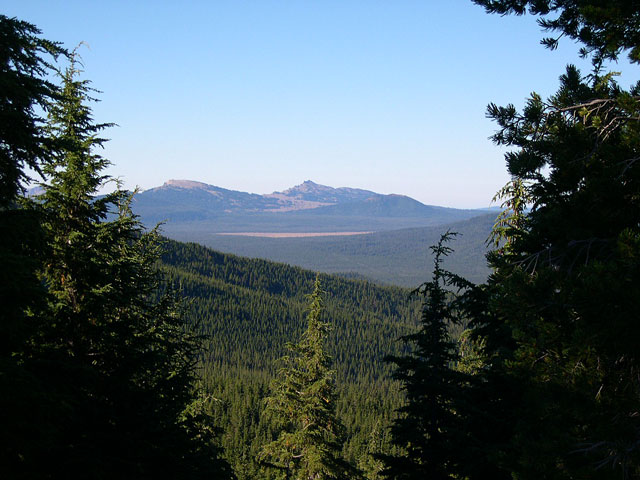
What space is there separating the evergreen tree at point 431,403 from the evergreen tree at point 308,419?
545cm

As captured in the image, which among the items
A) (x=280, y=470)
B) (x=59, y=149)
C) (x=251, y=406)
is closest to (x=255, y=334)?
(x=251, y=406)

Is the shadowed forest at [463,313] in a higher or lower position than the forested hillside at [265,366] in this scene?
higher

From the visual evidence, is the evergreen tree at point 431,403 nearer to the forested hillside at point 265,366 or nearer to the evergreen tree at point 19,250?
the evergreen tree at point 19,250

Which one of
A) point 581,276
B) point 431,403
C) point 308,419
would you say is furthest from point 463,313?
point 308,419

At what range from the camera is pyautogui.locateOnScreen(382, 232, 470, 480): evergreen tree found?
A: 10516 mm

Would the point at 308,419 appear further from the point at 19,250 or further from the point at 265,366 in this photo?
the point at 265,366

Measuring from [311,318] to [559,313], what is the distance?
13.2m

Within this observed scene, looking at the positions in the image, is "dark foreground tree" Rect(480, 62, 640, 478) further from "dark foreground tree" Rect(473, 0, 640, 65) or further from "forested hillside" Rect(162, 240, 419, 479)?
"forested hillside" Rect(162, 240, 419, 479)

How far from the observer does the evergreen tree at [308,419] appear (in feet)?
52.5

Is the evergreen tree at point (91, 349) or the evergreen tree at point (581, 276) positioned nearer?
the evergreen tree at point (581, 276)

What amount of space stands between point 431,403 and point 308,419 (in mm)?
6857

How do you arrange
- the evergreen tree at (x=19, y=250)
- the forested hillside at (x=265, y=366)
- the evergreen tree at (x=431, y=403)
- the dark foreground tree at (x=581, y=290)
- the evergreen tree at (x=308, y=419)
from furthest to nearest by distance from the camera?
the forested hillside at (x=265, y=366) → the evergreen tree at (x=308, y=419) → the evergreen tree at (x=431, y=403) → the evergreen tree at (x=19, y=250) → the dark foreground tree at (x=581, y=290)

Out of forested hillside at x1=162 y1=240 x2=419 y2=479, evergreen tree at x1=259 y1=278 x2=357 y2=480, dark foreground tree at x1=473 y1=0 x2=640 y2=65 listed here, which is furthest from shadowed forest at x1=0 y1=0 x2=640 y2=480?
forested hillside at x1=162 y1=240 x2=419 y2=479

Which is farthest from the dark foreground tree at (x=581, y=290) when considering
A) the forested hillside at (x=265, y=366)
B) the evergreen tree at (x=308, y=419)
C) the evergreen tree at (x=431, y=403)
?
the forested hillside at (x=265, y=366)
